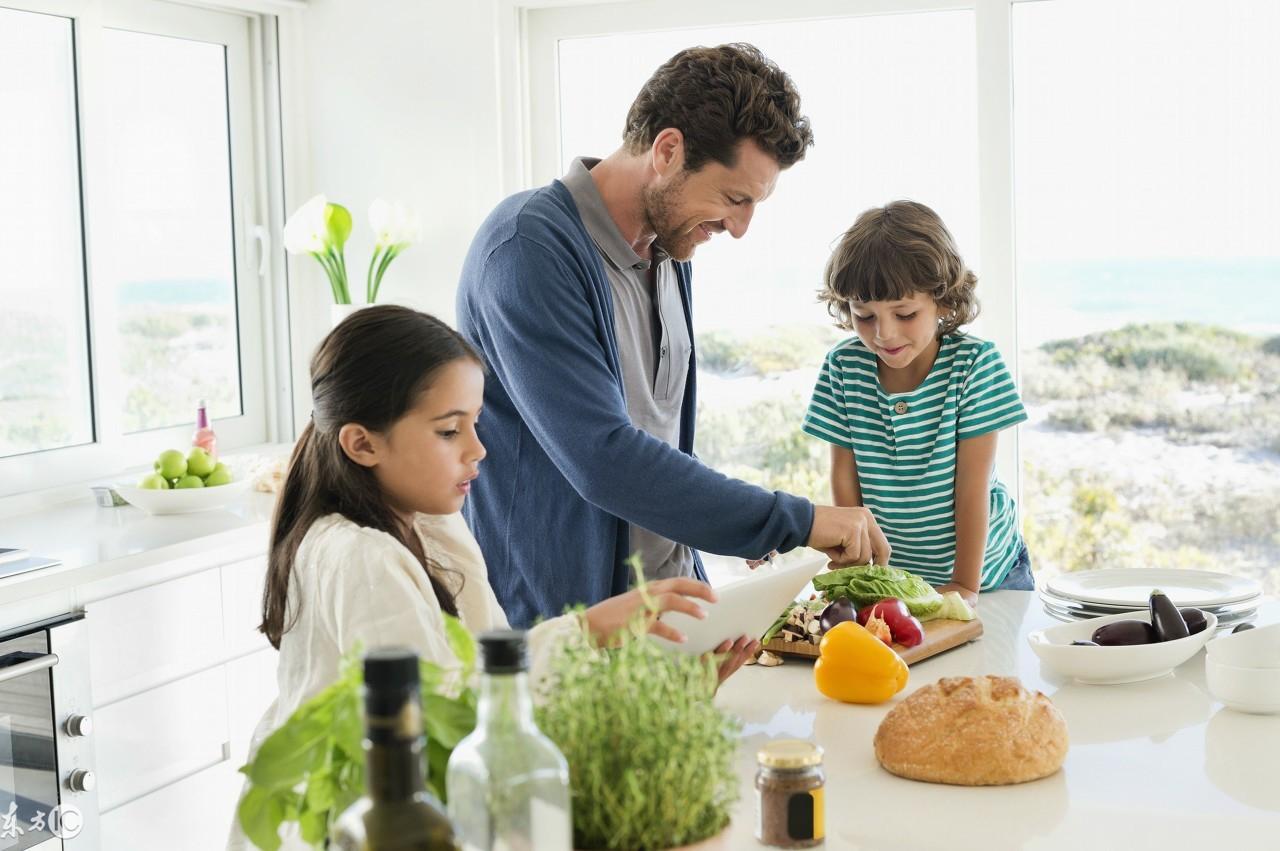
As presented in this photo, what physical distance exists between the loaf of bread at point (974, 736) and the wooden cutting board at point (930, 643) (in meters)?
0.38

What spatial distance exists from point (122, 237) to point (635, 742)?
2996 millimetres

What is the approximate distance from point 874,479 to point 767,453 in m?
1.33

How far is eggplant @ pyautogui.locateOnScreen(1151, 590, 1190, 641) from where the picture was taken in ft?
5.36

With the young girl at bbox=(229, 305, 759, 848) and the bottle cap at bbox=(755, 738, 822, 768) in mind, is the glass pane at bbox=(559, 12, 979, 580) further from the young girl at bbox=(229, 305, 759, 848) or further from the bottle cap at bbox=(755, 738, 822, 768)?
the bottle cap at bbox=(755, 738, 822, 768)

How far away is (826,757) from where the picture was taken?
54.0 inches

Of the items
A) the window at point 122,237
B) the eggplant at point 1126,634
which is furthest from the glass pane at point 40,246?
the eggplant at point 1126,634

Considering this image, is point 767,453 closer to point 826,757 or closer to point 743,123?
point 743,123

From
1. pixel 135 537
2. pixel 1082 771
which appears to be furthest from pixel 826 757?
pixel 135 537

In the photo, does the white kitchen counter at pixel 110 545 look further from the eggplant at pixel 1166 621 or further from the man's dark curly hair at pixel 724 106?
the eggplant at pixel 1166 621

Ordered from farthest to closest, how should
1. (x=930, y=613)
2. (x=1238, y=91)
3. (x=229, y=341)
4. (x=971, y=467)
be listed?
1. (x=229, y=341)
2. (x=1238, y=91)
3. (x=971, y=467)
4. (x=930, y=613)

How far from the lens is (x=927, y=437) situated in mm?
2287

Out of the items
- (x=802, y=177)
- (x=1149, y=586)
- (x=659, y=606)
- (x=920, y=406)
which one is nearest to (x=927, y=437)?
(x=920, y=406)

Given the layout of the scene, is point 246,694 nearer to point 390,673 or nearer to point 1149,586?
point 1149,586

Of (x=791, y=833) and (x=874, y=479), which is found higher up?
(x=874, y=479)
